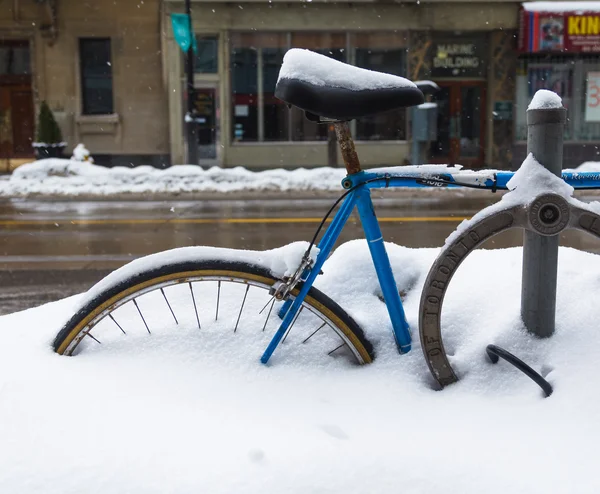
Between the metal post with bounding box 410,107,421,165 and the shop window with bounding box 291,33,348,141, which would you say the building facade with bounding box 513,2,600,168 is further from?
the shop window with bounding box 291,33,348,141

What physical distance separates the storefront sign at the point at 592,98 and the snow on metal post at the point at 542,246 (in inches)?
768

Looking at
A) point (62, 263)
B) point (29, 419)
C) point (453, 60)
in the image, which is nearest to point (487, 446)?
point (29, 419)

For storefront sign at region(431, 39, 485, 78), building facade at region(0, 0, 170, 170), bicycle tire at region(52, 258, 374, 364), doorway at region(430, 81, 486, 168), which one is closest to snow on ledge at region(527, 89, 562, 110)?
bicycle tire at region(52, 258, 374, 364)

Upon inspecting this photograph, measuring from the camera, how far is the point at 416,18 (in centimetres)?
1950

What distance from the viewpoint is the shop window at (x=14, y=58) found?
2069 cm

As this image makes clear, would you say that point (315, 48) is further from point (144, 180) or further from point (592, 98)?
point (592, 98)

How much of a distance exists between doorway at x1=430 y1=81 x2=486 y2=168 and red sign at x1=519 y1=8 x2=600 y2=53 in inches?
75.7

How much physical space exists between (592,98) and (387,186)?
19.8 m

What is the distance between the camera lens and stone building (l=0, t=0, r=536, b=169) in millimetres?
19438

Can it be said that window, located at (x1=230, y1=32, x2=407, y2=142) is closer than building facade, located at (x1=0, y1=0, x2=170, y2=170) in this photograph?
Yes

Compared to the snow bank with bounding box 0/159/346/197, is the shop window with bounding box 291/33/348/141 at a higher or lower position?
higher

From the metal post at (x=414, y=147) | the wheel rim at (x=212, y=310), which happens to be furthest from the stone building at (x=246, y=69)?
the wheel rim at (x=212, y=310)

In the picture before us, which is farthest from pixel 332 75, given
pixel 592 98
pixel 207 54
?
pixel 592 98

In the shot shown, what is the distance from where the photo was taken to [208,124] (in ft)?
65.3
